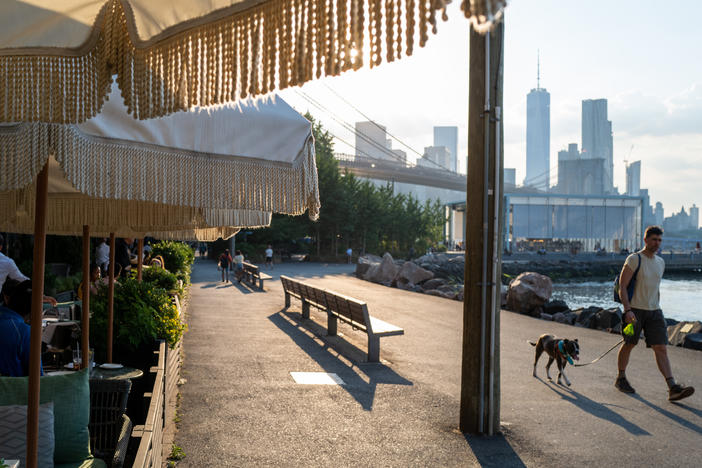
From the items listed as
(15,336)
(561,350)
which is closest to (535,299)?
Result: (561,350)

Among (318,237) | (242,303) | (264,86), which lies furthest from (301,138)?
(318,237)

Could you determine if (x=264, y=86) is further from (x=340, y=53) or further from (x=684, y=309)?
(x=684, y=309)

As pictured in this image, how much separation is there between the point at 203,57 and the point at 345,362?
778 cm

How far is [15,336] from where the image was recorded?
394 cm

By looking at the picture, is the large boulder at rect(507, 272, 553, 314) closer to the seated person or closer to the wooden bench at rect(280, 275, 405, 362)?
the wooden bench at rect(280, 275, 405, 362)

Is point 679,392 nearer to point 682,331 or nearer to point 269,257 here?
point 682,331

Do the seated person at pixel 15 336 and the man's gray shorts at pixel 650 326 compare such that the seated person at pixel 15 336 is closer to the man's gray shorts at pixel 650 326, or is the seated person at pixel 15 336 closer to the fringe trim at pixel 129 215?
the fringe trim at pixel 129 215

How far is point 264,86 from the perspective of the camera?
1.62m

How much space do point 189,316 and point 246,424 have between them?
8.60 meters

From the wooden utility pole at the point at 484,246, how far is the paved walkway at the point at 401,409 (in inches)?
14.6

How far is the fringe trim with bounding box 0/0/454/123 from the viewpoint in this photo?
1.31 metres

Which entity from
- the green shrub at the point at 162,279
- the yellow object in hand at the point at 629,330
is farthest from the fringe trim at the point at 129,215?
the green shrub at the point at 162,279

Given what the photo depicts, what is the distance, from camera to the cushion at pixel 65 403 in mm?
3408

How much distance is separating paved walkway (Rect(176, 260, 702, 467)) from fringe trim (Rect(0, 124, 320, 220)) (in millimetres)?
2869
